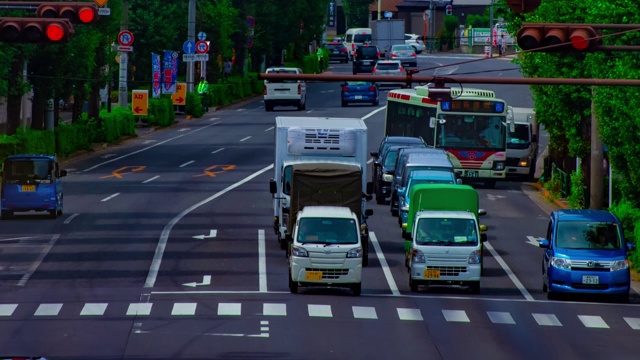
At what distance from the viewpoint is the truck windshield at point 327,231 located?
31438 mm

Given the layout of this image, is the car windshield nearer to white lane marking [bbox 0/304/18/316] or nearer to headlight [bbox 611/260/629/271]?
headlight [bbox 611/260/629/271]

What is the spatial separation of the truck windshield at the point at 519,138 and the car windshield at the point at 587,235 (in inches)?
954

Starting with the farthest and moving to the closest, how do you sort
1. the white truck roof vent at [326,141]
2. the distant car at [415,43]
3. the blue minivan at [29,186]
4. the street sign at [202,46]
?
the distant car at [415,43] → the street sign at [202,46] → the blue minivan at [29,186] → the white truck roof vent at [326,141]

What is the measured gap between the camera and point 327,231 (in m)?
31.7

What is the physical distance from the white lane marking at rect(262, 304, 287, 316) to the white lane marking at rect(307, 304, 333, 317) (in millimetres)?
540

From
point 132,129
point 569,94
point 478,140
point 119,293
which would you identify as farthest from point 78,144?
point 119,293

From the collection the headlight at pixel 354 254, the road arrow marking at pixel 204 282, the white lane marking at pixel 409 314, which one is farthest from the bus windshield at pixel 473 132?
the white lane marking at pixel 409 314

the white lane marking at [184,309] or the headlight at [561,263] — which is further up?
the headlight at [561,263]

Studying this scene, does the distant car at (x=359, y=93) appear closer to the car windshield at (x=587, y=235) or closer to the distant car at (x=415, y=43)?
the distant car at (x=415, y=43)

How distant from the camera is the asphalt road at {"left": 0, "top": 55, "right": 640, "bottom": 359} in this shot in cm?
2480

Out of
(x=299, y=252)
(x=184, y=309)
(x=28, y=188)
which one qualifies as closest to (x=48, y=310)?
(x=184, y=309)

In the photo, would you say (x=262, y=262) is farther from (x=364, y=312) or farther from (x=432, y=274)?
(x=364, y=312)

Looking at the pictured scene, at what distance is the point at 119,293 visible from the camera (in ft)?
102

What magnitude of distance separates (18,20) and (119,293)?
7.57 meters
